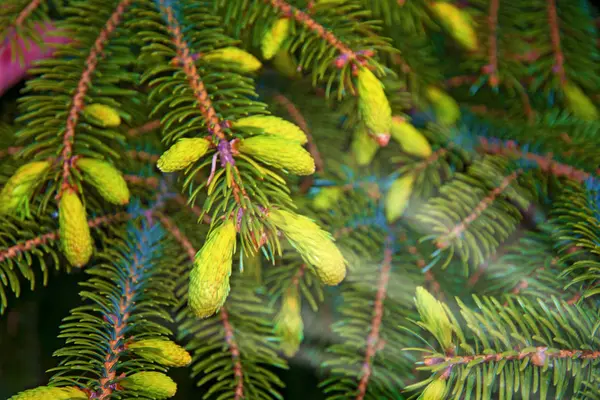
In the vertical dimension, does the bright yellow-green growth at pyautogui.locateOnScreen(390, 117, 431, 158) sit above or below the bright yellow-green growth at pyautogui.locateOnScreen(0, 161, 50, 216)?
below

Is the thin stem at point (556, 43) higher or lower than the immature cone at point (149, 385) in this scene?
higher

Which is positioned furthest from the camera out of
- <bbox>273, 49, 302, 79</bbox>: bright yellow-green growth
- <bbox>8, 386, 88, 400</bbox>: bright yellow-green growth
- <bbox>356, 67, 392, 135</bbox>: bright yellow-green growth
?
<bbox>273, 49, 302, 79</bbox>: bright yellow-green growth

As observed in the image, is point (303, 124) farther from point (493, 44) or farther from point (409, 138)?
point (493, 44)

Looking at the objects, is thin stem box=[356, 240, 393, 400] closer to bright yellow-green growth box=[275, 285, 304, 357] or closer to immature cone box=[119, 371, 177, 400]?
bright yellow-green growth box=[275, 285, 304, 357]

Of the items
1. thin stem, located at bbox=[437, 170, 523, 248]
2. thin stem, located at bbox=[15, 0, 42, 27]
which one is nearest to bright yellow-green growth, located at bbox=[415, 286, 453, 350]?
thin stem, located at bbox=[437, 170, 523, 248]

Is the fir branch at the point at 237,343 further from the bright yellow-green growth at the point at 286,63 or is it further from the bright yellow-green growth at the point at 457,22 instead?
the bright yellow-green growth at the point at 457,22

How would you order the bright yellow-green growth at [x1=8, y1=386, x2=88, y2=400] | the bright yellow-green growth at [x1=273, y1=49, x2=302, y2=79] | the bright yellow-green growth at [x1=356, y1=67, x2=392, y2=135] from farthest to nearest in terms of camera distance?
the bright yellow-green growth at [x1=273, y1=49, x2=302, y2=79] → the bright yellow-green growth at [x1=356, y1=67, x2=392, y2=135] → the bright yellow-green growth at [x1=8, y1=386, x2=88, y2=400]

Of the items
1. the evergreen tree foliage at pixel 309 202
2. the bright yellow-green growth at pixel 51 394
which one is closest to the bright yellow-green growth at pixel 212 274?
the evergreen tree foliage at pixel 309 202
